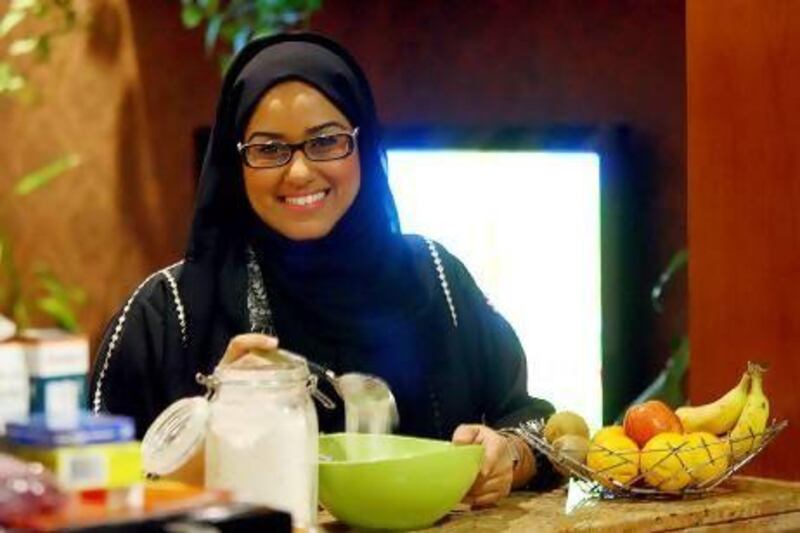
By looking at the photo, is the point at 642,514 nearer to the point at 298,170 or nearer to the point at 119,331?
the point at 298,170

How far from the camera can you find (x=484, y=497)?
2.47 meters

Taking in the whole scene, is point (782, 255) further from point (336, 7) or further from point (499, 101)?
point (336, 7)

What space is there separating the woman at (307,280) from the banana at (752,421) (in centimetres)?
40

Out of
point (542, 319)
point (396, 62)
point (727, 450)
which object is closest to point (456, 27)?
point (396, 62)

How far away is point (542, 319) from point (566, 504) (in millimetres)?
2161

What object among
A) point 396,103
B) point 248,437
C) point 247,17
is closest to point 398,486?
point 248,437

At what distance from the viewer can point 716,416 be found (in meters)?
2.56

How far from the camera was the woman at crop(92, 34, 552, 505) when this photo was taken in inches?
112

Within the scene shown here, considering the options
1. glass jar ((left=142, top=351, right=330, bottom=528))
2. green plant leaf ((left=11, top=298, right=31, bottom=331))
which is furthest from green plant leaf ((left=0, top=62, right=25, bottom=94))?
glass jar ((left=142, top=351, right=330, bottom=528))

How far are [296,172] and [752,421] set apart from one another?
77cm

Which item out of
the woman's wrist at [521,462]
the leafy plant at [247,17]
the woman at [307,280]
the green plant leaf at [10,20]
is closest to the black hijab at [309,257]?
the woman at [307,280]

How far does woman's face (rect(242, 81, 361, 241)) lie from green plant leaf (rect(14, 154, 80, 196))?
256cm

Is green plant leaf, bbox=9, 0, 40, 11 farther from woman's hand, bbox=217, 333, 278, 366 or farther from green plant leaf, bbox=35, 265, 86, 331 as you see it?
woman's hand, bbox=217, 333, 278, 366

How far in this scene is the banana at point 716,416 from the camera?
257 cm
